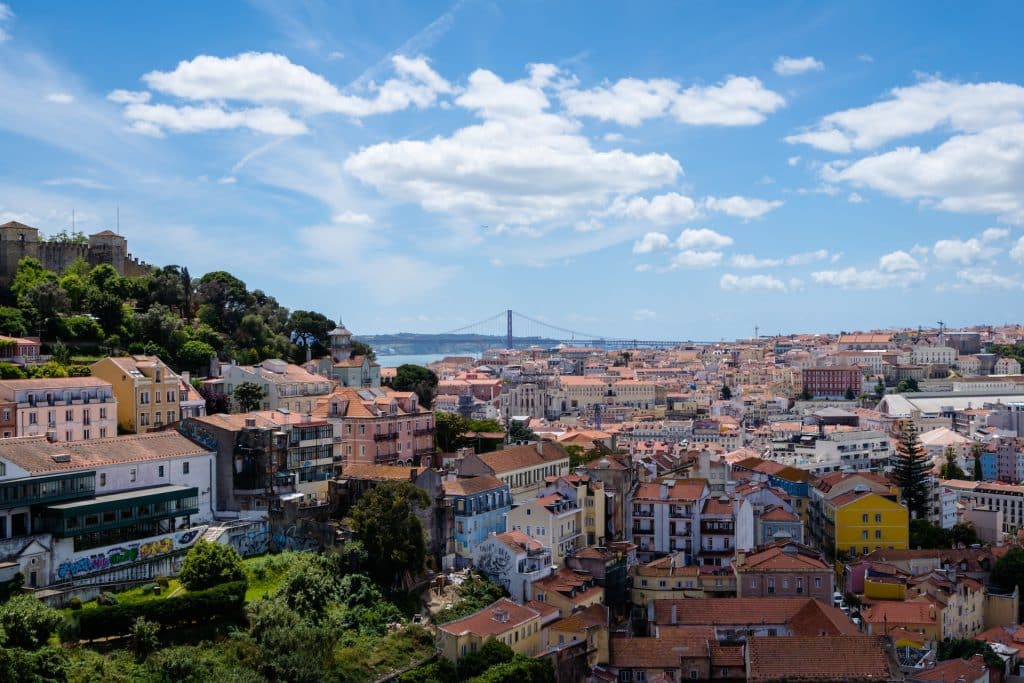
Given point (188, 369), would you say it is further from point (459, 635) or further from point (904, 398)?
point (904, 398)

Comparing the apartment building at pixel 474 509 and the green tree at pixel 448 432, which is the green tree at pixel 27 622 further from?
the green tree at pixel 448 432

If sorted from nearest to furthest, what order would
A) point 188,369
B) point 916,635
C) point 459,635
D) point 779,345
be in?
1. point 459,635
2. point 916,635
3. point 188,369
4. point 779,345

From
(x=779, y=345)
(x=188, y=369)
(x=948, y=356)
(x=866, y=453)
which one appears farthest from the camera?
(x=779, y=345)

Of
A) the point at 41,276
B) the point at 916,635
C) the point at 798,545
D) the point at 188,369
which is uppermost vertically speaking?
the point at 41,276

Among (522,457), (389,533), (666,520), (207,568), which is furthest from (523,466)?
(207,568)

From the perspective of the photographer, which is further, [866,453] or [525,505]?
[866,453]

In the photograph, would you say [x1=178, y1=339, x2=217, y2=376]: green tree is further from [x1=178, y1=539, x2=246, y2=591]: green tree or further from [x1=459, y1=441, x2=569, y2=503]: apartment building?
[x1=178, y1=539, x2=246, y2=591]: green tree

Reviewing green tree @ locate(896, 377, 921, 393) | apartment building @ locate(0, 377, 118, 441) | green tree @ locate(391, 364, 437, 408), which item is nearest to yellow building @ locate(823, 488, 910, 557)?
green tree @ locate(391, 364, 437, 408)

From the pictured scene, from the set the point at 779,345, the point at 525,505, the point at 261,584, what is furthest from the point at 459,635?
the point at 779,345
